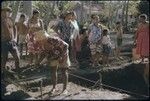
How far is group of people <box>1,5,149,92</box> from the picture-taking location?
1020cm

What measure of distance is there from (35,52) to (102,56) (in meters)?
2.42

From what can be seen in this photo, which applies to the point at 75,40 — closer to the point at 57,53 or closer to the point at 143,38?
the point at 143,38

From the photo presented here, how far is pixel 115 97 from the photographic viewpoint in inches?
396

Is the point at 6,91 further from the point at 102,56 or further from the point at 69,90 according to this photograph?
the point at 102,56

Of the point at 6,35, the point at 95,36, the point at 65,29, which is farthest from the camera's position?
the point at 95,36

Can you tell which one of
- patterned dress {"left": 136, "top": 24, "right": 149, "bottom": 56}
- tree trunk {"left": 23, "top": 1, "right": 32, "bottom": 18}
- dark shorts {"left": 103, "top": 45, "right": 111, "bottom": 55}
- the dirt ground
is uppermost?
tree trunk {"left": 23, "top": 1, "right": 32, "bottom": 18}

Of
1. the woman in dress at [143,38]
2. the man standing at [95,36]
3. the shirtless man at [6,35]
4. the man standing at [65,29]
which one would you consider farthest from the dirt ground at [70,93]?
the man standing at [95,36]

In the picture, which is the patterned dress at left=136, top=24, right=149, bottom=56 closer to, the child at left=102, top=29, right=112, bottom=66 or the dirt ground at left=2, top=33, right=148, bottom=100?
the child at left=102, top=29, right=112, bottom=66

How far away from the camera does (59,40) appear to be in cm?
1012

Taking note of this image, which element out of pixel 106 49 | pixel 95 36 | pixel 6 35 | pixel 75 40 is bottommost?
pixel 106 49

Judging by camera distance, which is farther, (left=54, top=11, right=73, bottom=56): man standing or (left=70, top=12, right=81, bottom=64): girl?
(left=70, top=12, right=81, bottom=64): girl

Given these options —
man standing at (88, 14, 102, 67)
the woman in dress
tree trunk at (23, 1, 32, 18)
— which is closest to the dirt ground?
the woman in dress

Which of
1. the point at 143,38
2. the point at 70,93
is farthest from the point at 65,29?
the point at 70,93

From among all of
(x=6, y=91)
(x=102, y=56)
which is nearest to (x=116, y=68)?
(x=102, y=56)
